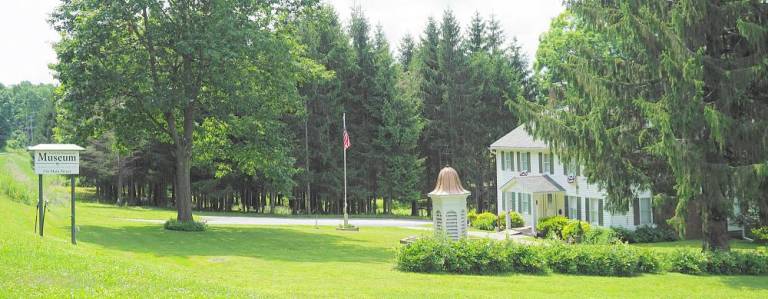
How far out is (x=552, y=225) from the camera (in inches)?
1430

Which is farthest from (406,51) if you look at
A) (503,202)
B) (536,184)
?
(536,184)

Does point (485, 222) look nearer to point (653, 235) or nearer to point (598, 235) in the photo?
point (598, 235)

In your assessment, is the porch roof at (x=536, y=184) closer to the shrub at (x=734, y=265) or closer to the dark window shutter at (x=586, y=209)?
the dark window shutter at (x=586, y=209)

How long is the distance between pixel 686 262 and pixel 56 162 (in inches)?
716

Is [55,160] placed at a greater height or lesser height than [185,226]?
greater

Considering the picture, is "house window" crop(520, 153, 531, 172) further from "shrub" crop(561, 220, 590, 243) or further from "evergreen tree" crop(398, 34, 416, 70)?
"evergreen tree" crop(398, 34, 416, 70)

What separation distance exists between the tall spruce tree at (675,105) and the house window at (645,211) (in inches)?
486

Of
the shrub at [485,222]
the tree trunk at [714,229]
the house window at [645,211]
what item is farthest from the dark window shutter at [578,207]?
the tree trunk at [714,229]

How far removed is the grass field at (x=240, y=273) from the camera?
11188 mm

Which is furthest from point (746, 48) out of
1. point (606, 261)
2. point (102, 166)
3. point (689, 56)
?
point (102, 166)

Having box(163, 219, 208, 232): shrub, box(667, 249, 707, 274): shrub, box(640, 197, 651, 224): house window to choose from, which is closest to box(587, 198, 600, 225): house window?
box(640, 197, 651, 224): house window

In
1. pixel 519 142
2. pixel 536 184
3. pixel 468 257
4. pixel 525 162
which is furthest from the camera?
pixel 519 142

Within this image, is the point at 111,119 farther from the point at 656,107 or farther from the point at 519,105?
the point at 656,107

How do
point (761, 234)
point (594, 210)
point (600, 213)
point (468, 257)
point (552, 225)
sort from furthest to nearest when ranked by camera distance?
point (594, 210) < point (552, 225) < point (600, 213) < point (761, 234) < point (468, 257)
